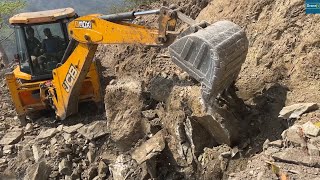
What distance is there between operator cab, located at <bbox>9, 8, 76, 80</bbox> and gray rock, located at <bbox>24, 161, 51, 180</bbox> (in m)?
2.00

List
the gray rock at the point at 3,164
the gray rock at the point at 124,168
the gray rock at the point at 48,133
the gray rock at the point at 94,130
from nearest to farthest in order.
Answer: the gray rock at the point at 124,168, the gray rock at the point at 94,130, the gray rock at the point at 3,164, the gray rock at the point at 48,133

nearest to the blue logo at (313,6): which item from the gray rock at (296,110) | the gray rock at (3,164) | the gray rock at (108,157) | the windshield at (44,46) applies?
the gray rock at (296,110)

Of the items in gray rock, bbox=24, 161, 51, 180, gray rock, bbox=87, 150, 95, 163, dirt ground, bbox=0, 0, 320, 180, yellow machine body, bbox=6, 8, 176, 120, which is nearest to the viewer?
dirt ground, bbox=0, 0, 320, 180

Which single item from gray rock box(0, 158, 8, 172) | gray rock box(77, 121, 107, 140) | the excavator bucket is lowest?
gray rock box(0, 158, 8, 172)

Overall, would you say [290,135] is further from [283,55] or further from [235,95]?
[283,55]

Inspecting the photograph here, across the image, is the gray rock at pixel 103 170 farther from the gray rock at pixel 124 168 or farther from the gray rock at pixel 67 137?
the gray rock at pixel 67 137

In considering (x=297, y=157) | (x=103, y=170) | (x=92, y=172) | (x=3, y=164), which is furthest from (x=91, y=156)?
(x=297, y=157)

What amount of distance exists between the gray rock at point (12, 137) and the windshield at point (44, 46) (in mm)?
1196

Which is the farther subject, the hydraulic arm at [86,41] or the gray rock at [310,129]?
the hydraulic arm at [86,41]

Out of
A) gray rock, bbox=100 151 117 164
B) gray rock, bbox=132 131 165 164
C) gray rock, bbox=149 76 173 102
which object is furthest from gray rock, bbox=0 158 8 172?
gray rock, bbox=149 76 173 102

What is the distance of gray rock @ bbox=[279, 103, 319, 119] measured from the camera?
454 cm

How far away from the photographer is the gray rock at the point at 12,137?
24.0 ft

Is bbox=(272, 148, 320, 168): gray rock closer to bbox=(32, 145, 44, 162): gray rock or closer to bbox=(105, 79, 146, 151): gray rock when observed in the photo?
bbox=(105, 79, 146, 151): gray rock

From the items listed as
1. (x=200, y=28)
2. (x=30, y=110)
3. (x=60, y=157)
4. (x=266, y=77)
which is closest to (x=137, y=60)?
(x=30, y=110)
